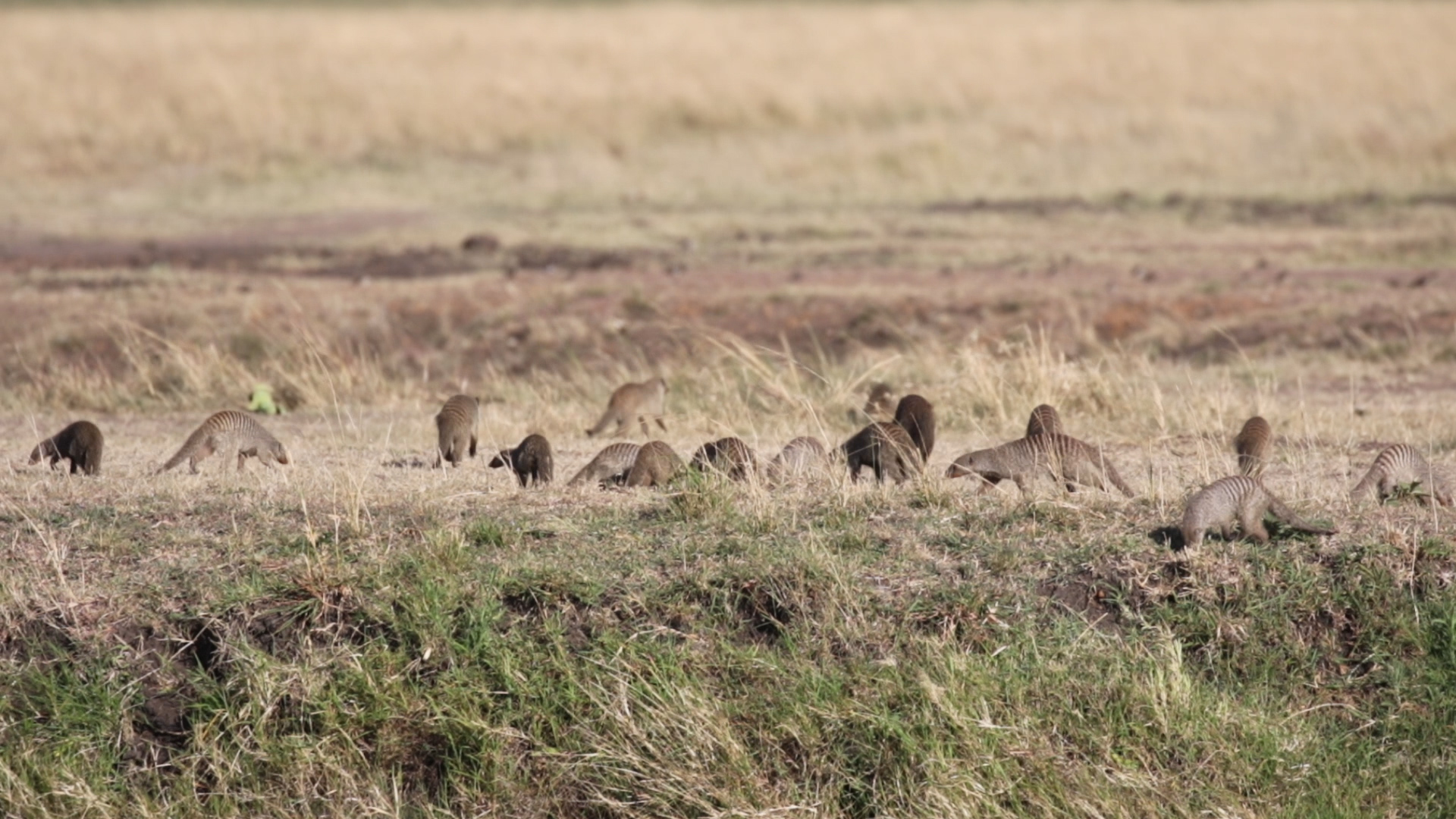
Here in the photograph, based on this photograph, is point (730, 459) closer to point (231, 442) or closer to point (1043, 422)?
point (1043, 422)

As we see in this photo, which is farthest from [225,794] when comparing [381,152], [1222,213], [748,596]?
[381,152]

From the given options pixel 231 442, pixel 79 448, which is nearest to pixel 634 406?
pixel 231 442

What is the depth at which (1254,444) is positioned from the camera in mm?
7625

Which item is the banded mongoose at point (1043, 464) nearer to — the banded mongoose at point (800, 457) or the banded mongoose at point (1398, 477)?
the banded mongoose at point (800, 457)

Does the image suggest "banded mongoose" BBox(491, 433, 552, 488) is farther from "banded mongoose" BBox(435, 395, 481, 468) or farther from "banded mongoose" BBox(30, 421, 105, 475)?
"banded mongoose" BBox(30, 421, 105, 475)

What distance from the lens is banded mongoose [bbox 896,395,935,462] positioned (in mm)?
8008

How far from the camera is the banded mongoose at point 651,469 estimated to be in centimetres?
735

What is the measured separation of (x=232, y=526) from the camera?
6.64 m

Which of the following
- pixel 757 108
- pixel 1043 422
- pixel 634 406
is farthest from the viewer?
pixel 757 108

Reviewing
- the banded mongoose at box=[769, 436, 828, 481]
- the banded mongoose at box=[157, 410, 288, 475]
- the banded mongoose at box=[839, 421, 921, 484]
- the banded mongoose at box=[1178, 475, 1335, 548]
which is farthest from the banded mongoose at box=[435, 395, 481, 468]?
the banded mongoose at box=[1178, 475, 1335, 548]

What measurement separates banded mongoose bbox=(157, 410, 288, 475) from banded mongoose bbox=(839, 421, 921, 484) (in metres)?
2.59

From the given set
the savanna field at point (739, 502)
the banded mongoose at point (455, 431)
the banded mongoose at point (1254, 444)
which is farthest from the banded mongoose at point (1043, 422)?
the banded mongoose at point (455, 431)

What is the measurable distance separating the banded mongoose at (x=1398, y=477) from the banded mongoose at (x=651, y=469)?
276 centimetres

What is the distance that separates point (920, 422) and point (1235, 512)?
205 centimetres
